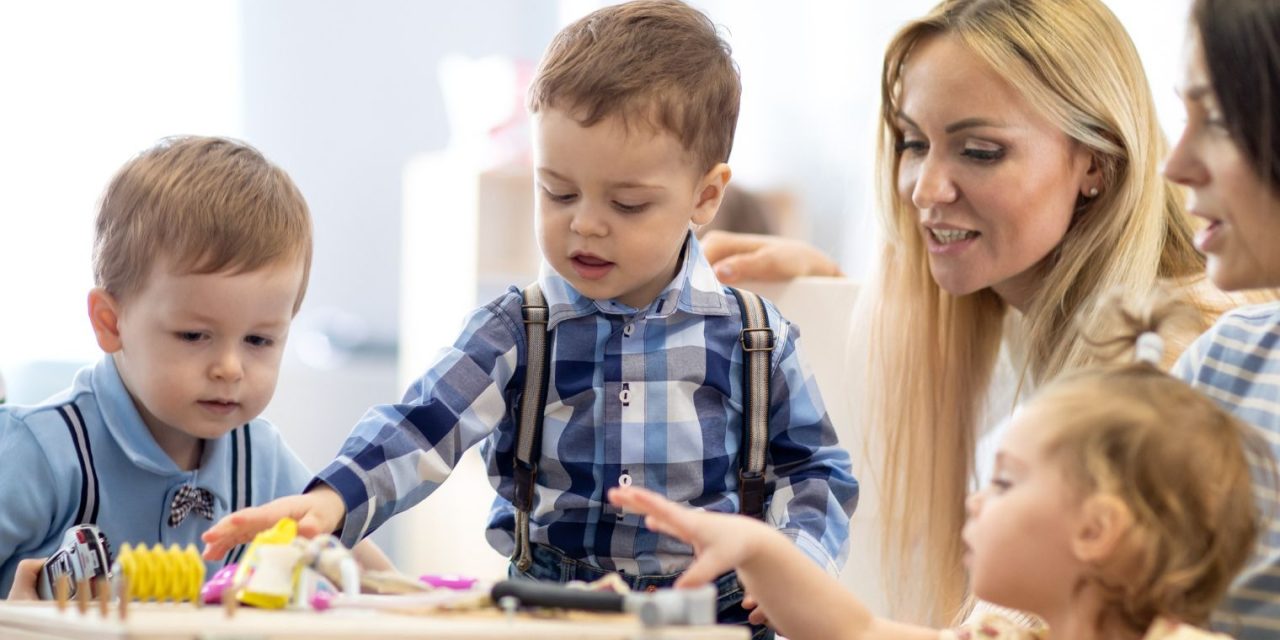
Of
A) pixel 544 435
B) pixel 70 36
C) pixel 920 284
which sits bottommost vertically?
pixel 544 435

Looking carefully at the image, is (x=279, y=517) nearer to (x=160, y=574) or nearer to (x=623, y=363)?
(x=160, y=574)

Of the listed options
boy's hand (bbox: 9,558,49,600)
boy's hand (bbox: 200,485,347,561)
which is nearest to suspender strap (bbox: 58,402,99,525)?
boy's hand (bbox: 9,558,49,600)

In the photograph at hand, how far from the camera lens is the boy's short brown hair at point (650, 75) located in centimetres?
132

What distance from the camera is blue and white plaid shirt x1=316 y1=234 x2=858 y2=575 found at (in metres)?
1.40

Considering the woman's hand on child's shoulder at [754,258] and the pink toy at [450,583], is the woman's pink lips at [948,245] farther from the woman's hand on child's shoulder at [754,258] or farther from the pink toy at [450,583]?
the pink toy at [450,583]

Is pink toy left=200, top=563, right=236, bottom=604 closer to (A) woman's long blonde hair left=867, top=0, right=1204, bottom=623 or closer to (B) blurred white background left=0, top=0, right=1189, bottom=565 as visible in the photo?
(A) woman's long blonde hair left=867, top=0, right=1204, bottom=623

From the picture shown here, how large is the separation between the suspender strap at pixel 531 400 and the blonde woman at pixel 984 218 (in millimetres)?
523

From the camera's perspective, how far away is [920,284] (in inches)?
77.0

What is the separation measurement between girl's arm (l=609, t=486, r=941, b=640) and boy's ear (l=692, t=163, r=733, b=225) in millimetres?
414

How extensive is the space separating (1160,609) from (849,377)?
1.00m

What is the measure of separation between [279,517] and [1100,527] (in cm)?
67

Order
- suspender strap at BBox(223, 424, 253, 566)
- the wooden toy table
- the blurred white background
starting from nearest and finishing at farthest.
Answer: the wooden toy table
suspender strap at BBox(223, 424, 253, 566)
the blurred white background

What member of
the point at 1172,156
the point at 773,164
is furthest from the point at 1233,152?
the point at 773,164

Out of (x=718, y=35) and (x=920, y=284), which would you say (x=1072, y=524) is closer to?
(x=718, y=35)
